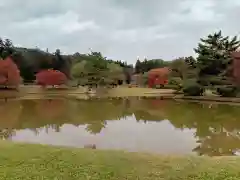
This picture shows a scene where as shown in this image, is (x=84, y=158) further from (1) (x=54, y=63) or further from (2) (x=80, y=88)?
(1) (x=54, y=63)

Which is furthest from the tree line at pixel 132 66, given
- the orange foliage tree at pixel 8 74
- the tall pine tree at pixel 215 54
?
the orange foliage tree at pixel 8 74

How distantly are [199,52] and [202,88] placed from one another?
4.46 m

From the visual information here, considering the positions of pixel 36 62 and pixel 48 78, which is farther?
pixel 36 62

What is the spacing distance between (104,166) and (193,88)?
29.3 m

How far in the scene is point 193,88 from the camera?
34844 mm

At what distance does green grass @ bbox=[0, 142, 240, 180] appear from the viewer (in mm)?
6336

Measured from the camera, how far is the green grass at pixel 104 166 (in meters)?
6.34

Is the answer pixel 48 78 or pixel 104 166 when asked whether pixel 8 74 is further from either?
pixel 104 166

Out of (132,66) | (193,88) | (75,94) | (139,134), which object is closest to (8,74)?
(75,94)

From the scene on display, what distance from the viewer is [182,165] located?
6906 millimetres

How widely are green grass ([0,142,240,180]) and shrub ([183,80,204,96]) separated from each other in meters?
27.6

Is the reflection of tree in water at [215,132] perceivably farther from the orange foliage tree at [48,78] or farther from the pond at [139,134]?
the orange foliage tree at [48,78]

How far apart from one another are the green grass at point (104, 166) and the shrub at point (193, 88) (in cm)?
2756

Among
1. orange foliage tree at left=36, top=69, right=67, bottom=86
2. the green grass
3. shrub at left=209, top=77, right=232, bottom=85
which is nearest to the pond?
the green grass
